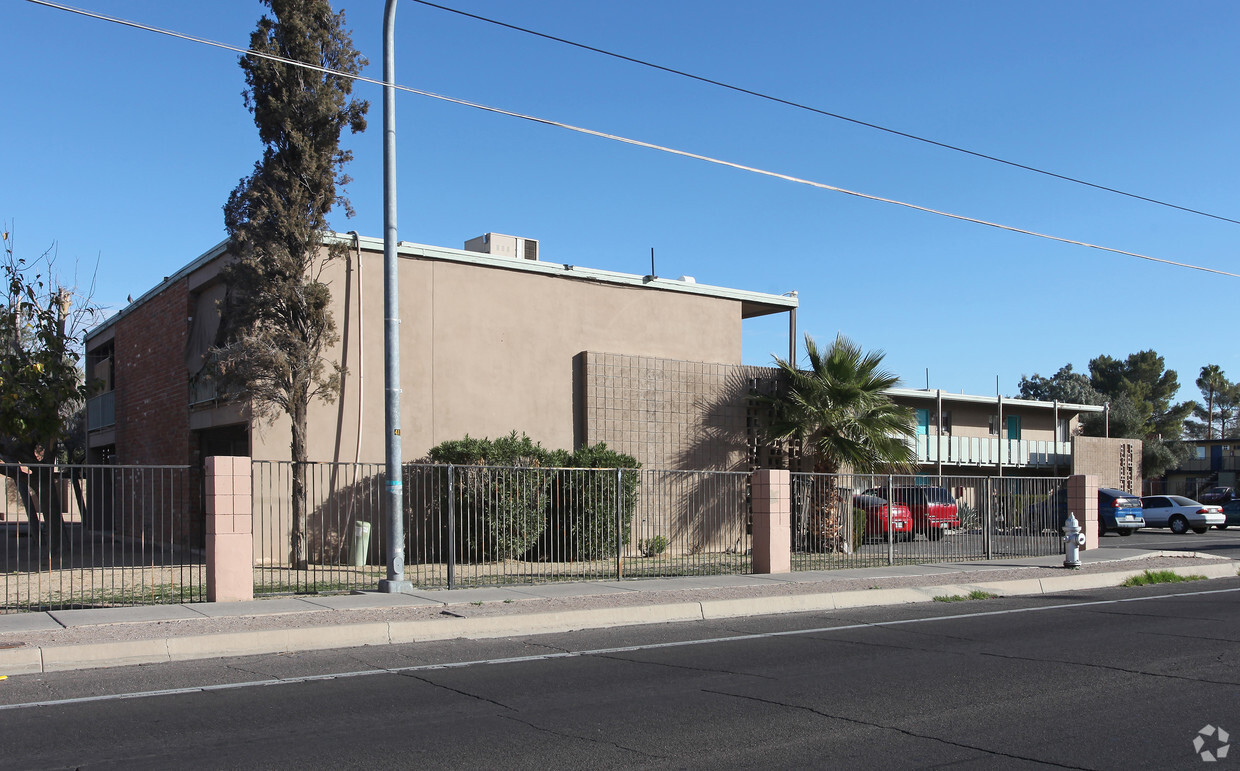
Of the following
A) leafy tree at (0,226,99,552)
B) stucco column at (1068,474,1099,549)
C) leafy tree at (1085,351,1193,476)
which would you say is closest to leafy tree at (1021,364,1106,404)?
leafy tree at (1085,351,1193,476)

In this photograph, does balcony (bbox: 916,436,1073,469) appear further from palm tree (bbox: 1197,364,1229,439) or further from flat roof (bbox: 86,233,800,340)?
palm tree (bbox: 1197,364,1229,439)

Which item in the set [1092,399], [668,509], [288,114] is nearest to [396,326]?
[288,114]

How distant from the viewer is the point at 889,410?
22.9 m

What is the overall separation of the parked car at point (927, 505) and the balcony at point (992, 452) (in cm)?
1843

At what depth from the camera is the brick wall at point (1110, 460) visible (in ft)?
147

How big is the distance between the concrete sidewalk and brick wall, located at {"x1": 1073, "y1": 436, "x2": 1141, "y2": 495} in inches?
1104

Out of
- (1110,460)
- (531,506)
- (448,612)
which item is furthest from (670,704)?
(1110,460)

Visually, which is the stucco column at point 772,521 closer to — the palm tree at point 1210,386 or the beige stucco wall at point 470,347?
the beige stucco wall at point 470,347

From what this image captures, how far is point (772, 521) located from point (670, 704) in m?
10.5

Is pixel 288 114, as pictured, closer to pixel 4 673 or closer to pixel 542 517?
pixel 542 517

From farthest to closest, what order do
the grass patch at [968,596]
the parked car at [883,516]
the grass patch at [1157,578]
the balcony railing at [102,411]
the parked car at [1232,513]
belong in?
the parked car at [1232,513], the balcony railing at [102,411], the parked car at [883,516], the grass patch at [1157,578], the grass patch at [968,596]

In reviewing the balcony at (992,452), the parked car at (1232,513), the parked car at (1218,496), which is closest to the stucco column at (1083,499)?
the balcony at (992,452)

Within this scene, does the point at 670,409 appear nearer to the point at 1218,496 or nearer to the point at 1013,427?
the point at 1013,427

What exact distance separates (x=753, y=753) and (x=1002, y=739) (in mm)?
1752
